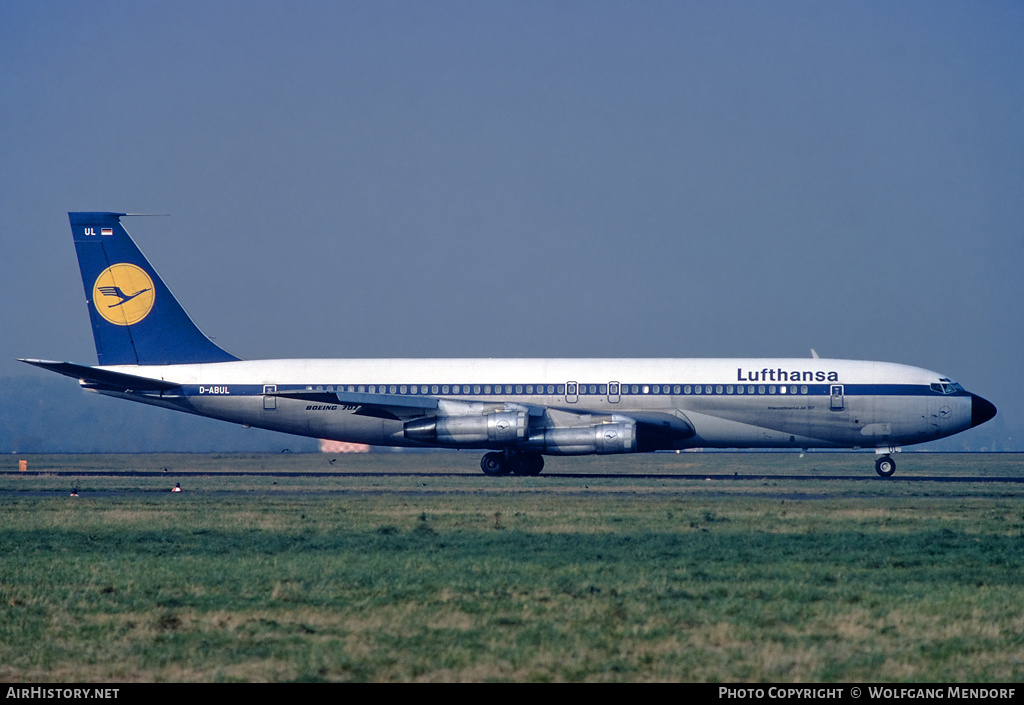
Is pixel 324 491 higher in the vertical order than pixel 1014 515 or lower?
higher

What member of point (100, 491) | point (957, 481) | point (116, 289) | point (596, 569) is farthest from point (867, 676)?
point (116, 289)

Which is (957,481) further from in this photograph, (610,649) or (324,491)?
(610,649)

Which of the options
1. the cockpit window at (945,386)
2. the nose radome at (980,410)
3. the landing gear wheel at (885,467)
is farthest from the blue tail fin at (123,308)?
the nose radome at (980,410)

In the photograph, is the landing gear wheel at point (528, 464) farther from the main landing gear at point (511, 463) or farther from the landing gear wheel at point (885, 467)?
the landing gear wheel at point (885, 467)

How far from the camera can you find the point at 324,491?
36156mm

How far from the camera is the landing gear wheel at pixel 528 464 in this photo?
146 ft

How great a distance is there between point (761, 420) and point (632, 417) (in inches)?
196

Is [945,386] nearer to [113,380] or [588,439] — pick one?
[588,439]

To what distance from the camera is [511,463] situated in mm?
44625

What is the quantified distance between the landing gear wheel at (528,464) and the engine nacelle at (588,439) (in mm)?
1952

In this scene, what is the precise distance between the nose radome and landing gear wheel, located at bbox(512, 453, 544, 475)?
1686 cm

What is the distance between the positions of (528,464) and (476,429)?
3.69 metres

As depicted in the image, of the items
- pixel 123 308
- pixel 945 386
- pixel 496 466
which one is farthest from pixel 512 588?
pixel 123 308

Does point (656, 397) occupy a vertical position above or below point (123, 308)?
below
